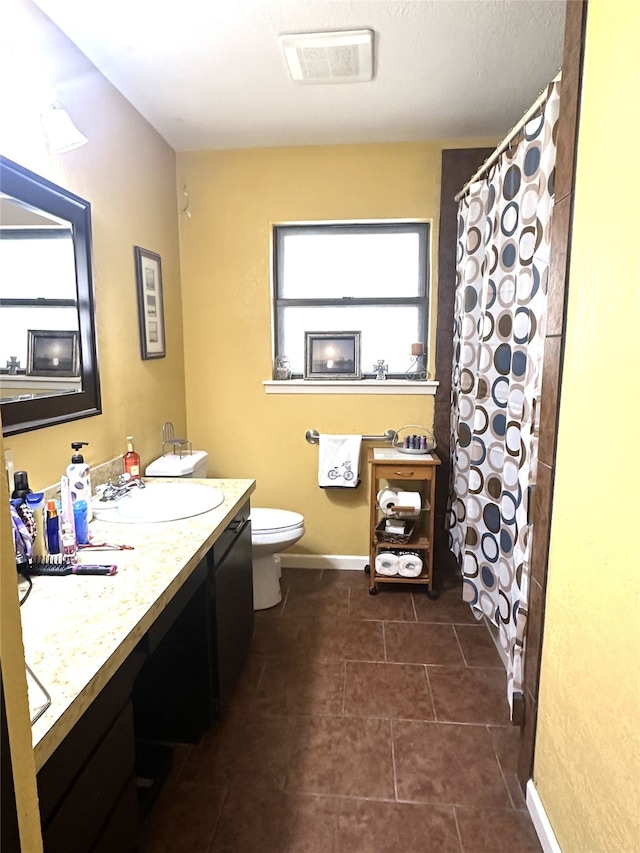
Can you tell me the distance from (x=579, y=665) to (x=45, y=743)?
1097 millimetres

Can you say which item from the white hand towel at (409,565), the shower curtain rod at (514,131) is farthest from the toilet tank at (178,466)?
the shower curtain rod at (514,131)

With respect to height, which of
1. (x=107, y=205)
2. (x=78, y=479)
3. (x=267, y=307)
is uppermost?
(x=107, y=205)

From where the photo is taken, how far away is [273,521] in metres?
2.51

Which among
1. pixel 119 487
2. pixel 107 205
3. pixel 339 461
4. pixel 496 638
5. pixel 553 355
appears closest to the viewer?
pixel 553 355

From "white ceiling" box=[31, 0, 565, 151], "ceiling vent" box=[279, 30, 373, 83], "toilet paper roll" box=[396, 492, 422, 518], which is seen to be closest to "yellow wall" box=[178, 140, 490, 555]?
"white ceiling" box=[31, 0, 565, 151]

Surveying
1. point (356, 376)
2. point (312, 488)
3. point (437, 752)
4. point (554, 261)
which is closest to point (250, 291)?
point (356, 376)

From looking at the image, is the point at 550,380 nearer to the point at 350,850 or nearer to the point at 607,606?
the point at 607,606

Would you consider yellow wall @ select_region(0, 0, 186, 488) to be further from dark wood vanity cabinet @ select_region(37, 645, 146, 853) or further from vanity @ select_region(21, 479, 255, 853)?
dark wood vanity cabinet @ select_region(37, 645, 146, 853)

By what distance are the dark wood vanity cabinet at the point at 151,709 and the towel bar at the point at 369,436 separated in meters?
1.00

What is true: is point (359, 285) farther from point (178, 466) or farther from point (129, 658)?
point (129, 658)

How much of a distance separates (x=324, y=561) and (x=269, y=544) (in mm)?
748

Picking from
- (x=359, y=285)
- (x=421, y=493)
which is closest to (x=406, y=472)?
(x=421, y=493)

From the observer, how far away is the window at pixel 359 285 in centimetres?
286

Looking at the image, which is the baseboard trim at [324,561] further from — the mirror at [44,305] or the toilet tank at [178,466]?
the mirror at [44,305]
